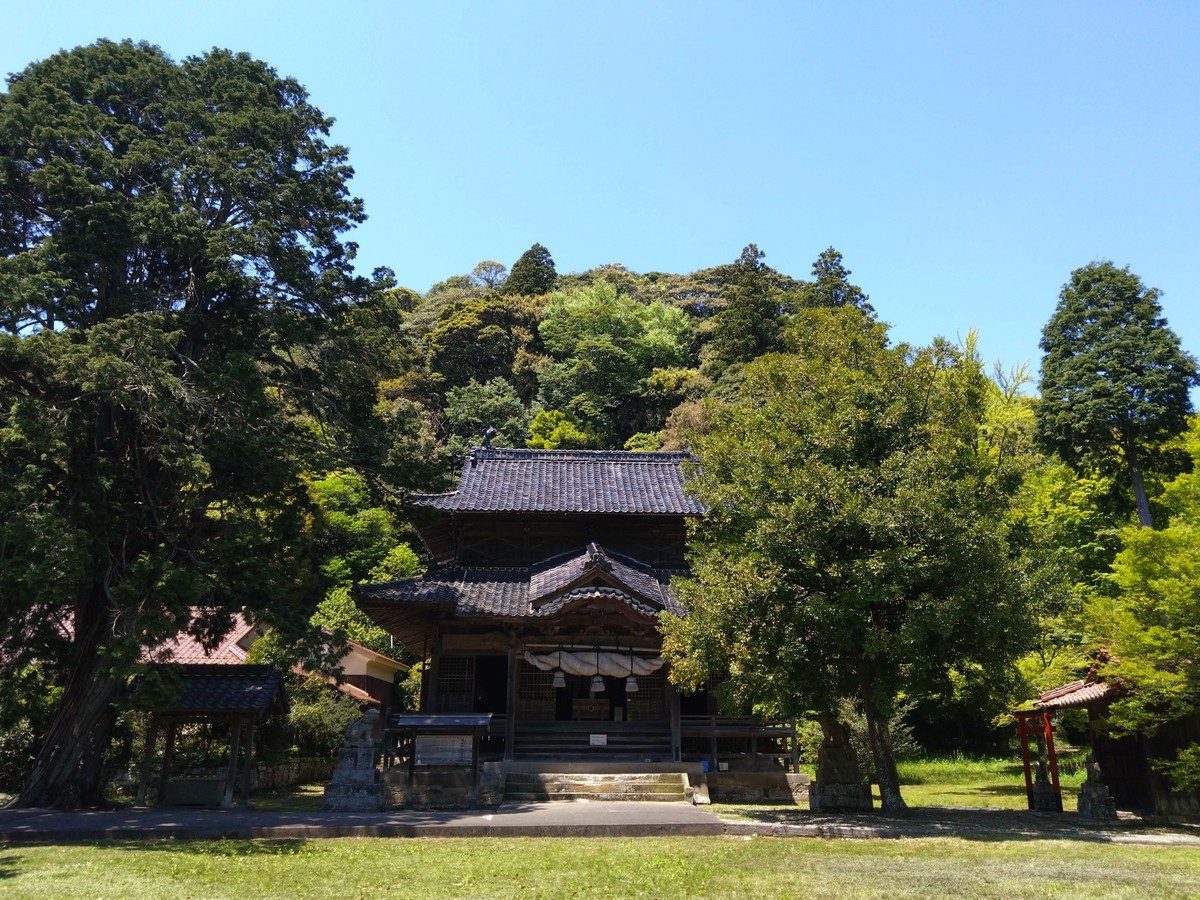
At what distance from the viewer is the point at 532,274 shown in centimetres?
7600

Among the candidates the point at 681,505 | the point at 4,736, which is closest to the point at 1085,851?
the point at 681,505

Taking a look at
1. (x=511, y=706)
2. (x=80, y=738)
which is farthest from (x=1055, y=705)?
(x=80, y=738)

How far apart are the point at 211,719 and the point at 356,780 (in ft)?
17.4

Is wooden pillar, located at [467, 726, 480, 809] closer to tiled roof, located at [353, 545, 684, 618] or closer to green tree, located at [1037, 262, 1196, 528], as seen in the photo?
tiled roof, located at [353, 545, 684, 618]

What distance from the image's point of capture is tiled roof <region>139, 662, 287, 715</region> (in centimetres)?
1848

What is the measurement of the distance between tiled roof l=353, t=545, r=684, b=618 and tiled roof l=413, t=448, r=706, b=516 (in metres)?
2.30

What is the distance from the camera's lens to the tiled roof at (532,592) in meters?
20.0

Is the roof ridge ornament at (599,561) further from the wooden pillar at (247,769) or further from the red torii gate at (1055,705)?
the red torii gate at (1055,705)

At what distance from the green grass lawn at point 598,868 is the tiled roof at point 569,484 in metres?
11.4

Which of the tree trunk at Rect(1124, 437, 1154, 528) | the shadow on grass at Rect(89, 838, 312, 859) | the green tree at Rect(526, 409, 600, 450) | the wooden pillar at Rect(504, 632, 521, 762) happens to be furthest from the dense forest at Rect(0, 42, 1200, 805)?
the green tree at Rect(526, 409, 600, 450)

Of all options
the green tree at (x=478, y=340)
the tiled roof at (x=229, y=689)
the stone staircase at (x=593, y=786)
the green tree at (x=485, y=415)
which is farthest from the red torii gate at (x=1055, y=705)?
the green tree at (x=478, y=340)

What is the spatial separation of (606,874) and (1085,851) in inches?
269

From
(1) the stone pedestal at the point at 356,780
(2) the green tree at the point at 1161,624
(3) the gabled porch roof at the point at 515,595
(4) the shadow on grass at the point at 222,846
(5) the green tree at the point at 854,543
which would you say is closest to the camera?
(4) the shadow on grass at the point at 222,846

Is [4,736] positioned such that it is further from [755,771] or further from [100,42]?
[755,771]
